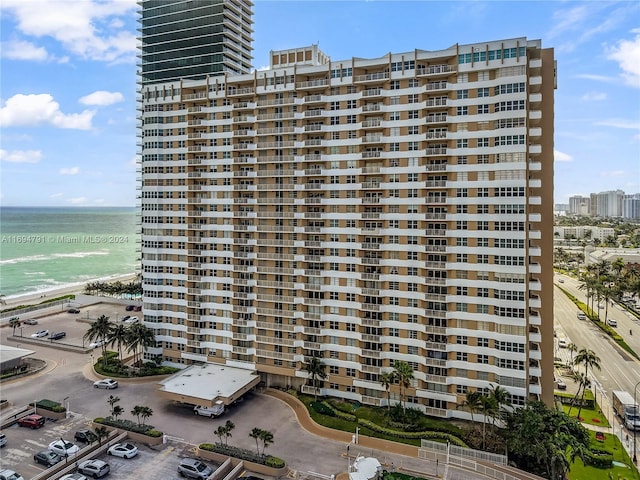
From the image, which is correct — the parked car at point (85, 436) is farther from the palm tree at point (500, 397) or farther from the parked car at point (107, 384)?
the palm tree at point (500, 397)

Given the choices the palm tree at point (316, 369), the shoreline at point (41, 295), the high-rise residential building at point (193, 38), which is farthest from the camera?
the shoreline at point (41, 295)

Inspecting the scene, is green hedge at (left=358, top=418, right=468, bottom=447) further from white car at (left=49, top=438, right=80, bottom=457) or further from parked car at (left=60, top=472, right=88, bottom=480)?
white car at (left=49, top=438, right=80, bottom=457)

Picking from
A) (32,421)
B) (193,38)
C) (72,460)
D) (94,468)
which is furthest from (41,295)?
(94,468)

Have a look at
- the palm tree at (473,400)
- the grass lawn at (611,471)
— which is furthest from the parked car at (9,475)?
the grass lawn at (611,471)

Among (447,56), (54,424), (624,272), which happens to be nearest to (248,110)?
(447,56)

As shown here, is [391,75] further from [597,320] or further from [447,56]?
[597,320]

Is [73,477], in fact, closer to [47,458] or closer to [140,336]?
[47,458]

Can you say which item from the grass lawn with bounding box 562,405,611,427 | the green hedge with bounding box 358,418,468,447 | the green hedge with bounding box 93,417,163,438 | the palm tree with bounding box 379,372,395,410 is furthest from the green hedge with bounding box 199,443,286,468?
the grass lawn with bounding box 562,405,611,427
